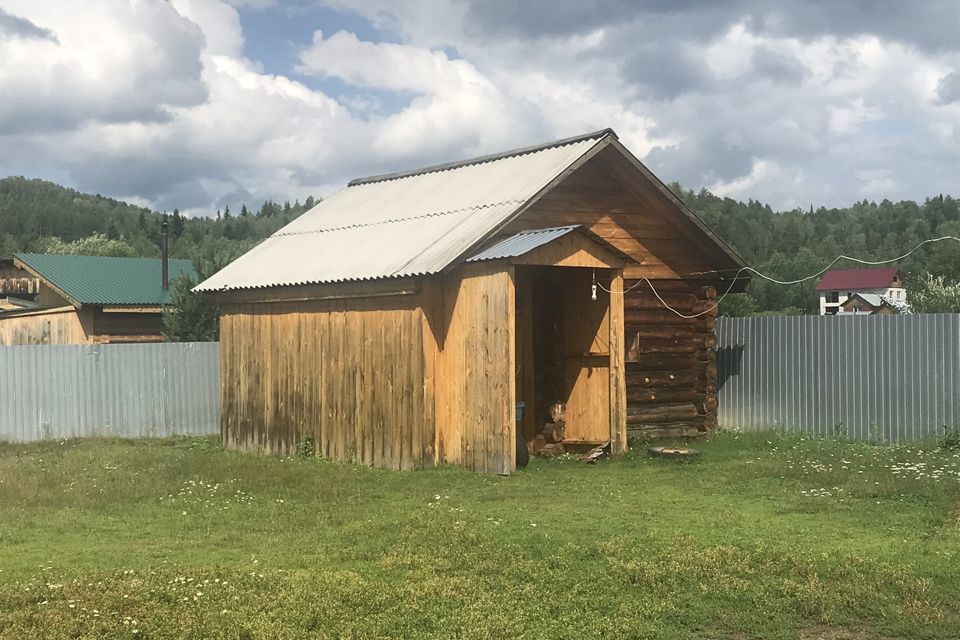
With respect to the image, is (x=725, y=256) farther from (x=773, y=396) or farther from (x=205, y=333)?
(x=205, y=333)

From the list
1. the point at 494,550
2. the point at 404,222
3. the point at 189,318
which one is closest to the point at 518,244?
the point at 404,222

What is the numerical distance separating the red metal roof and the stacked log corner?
90227mm

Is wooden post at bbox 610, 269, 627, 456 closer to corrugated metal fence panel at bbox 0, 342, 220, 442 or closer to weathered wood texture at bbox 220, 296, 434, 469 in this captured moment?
weathered wood texture at bbox 220, 296, 434, 469

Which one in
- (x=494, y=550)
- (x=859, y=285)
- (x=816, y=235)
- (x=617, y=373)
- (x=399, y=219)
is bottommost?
(x=494, y=550)

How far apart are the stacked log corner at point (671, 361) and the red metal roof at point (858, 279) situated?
296ft

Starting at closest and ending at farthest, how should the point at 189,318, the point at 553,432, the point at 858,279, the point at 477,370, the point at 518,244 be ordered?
the point at 477,370, the point at 518,244, the point at 553,432, the point at 189,318, the point at 858,279

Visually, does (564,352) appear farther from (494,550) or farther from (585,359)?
(494,550)

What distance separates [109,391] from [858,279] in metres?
97.0

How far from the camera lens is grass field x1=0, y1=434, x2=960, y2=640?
23.8ft

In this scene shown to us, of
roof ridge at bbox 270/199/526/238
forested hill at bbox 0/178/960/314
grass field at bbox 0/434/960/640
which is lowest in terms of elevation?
grass field at bbox 0/434/960/640

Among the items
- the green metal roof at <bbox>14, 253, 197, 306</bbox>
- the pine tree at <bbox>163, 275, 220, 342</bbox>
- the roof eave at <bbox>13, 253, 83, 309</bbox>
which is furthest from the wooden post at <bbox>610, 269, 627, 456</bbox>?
the roof eave at <bbox>13, 253, 83, 309</bbox>

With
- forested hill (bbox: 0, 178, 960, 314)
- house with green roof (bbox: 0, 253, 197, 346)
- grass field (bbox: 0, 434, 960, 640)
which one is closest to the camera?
grass field (bbox: 0, 434, 960, 640)

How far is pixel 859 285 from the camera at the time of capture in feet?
350

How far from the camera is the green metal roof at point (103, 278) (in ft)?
106
